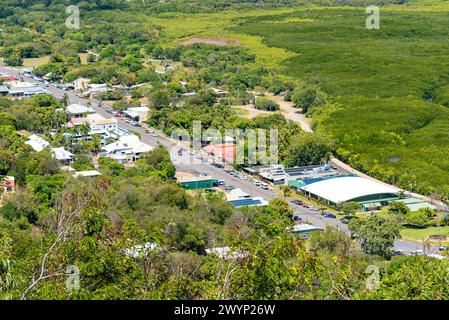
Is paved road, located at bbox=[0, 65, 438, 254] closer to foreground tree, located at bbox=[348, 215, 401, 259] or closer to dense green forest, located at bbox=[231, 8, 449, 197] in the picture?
foreground tree, located at bbox=[348, 215, 401, 259]

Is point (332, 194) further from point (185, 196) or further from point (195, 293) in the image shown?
point (195, 293)

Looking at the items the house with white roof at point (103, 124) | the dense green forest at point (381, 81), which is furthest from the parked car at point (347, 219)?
the house with white roof at point (103, 124)

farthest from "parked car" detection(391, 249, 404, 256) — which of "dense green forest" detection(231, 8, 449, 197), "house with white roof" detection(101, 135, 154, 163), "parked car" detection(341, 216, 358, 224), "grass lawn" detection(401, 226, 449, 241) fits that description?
"house with white roof" detection(101, 135, 154, 163)

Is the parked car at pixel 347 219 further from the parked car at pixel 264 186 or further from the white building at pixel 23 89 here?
the white building at pixel 23 89

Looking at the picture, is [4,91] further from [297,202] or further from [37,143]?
[297,202]

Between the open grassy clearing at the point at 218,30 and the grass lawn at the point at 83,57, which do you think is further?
the open grassy clearing at the point at 218,30
